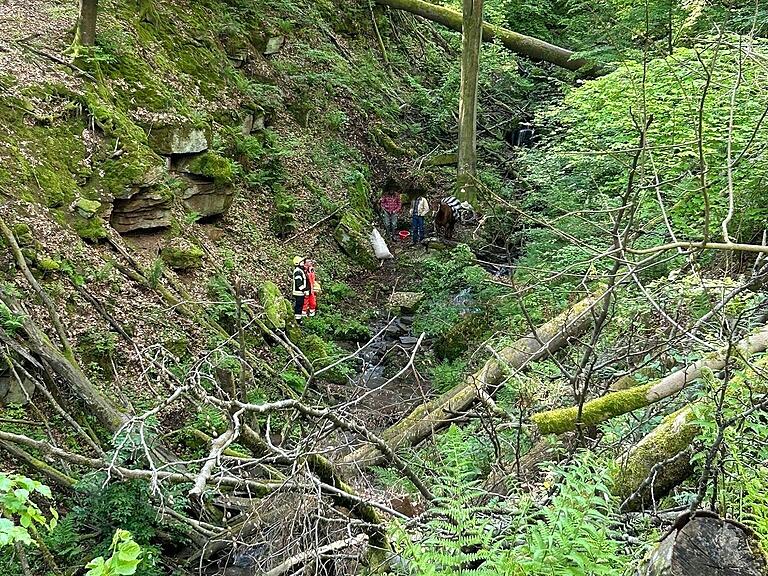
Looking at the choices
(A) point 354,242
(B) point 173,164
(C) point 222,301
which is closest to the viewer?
(C) point 222,301

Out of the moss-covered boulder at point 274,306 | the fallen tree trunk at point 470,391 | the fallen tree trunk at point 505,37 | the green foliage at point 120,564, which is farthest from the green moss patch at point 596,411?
the fallen tree trunk at point 505,37

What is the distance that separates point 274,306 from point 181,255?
167 centimetres

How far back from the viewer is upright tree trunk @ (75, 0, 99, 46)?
28.8ft

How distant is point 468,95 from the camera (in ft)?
46.1

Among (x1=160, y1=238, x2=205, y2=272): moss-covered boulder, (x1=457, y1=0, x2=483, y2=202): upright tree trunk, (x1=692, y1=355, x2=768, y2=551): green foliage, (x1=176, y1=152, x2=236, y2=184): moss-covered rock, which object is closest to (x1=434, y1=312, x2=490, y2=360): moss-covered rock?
(x1=457, y1=0, x2=483, y2=202): upright tree trunk

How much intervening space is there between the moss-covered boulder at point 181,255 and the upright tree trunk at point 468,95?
647cm

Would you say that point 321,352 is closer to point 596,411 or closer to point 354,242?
point 354,242

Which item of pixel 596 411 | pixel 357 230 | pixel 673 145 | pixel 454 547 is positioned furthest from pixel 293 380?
pixel 454 547

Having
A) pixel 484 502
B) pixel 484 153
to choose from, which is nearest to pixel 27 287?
pixel 484 502

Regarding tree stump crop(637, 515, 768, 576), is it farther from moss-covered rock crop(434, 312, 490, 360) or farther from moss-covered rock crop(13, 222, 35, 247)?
moss-covered rock crop(434, 312, 490, 360)

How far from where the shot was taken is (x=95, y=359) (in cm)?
684

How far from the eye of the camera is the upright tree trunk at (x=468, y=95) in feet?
44.2

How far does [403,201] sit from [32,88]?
27.8ft

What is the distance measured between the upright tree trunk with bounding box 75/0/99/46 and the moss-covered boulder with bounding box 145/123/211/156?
152 cm
